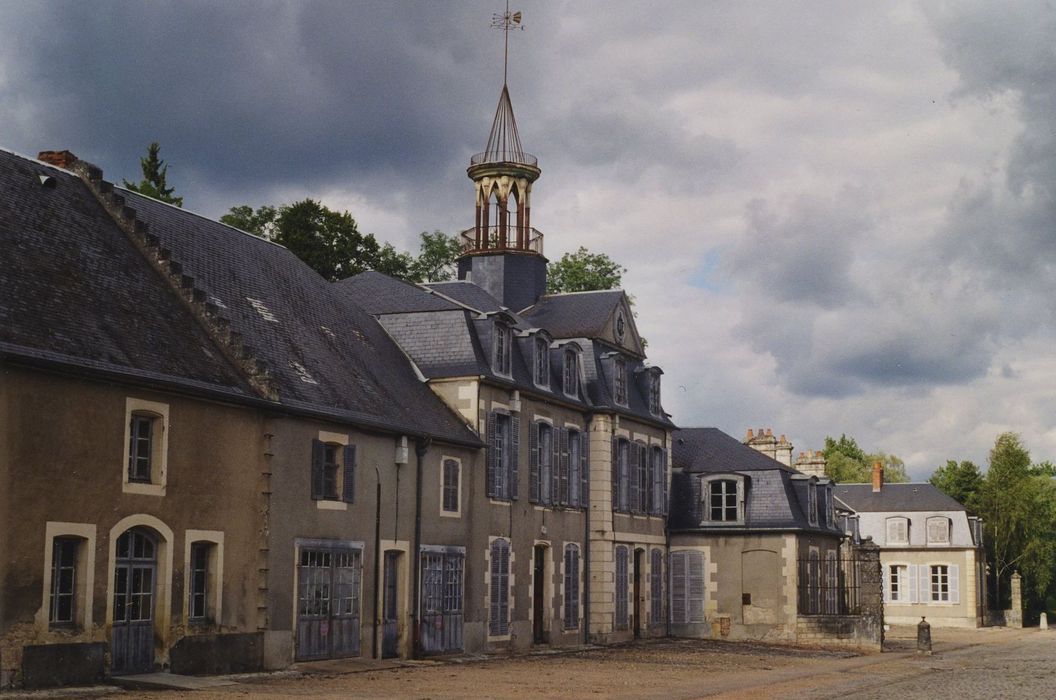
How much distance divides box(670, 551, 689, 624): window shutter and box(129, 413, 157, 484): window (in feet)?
73.7

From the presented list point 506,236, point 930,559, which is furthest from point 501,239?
point 930,559

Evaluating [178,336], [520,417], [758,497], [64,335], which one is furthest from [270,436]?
[758,497]

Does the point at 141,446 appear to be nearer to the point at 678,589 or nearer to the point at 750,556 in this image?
the point at 678,589

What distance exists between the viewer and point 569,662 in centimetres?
2812

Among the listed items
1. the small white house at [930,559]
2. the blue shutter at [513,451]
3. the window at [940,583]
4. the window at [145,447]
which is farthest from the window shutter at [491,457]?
the window at [940,583]

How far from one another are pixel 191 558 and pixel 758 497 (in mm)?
22338

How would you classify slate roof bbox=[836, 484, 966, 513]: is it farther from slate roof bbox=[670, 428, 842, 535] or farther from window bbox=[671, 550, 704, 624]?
window bbox=[671, 550, 704, 624]

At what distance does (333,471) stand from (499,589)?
743 centimetres

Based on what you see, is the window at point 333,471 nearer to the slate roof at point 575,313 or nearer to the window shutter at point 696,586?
the slate roof at point 575,313

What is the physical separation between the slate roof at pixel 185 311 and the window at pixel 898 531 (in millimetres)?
34193

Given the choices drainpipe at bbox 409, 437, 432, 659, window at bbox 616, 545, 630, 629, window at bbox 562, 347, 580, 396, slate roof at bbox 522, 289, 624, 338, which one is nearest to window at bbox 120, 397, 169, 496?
drainpipe at bbox 409, 437, 432, 659

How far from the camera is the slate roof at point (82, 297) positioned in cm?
1931

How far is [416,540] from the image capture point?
90.4 feet

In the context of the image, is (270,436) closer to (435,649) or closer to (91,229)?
(91,229)
